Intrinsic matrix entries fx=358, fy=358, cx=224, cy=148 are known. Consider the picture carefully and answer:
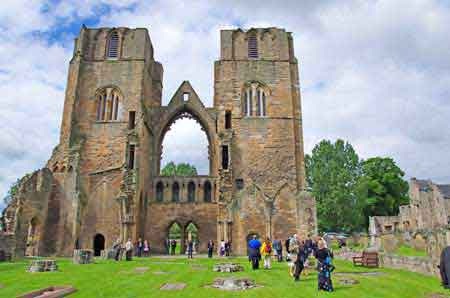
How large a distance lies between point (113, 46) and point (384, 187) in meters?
36.0

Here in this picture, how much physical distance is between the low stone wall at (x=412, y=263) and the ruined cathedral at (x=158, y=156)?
8.51m

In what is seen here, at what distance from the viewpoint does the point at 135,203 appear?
27234 millimetres

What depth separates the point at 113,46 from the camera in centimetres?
3378

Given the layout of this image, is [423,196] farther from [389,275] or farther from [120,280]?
[120,280]

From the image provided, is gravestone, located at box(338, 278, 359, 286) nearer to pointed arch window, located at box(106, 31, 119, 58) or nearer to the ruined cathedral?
the ruined cathedral

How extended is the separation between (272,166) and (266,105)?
580 centimetres

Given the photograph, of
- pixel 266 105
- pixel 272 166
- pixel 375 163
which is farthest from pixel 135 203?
pixel 375 163

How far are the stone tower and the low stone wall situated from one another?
28.1 ft

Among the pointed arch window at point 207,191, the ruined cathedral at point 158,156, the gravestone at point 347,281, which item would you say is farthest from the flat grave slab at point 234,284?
the pointed arch window at point 207,191

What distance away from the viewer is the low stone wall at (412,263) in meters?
13.0

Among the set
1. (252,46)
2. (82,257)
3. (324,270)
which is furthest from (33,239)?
(252,46)

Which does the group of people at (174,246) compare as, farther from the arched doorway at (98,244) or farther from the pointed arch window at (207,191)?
the arched doorway at (98,244)

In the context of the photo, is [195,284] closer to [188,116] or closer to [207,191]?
[207,191]

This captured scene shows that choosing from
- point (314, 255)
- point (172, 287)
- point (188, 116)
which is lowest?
point (172, 287)
